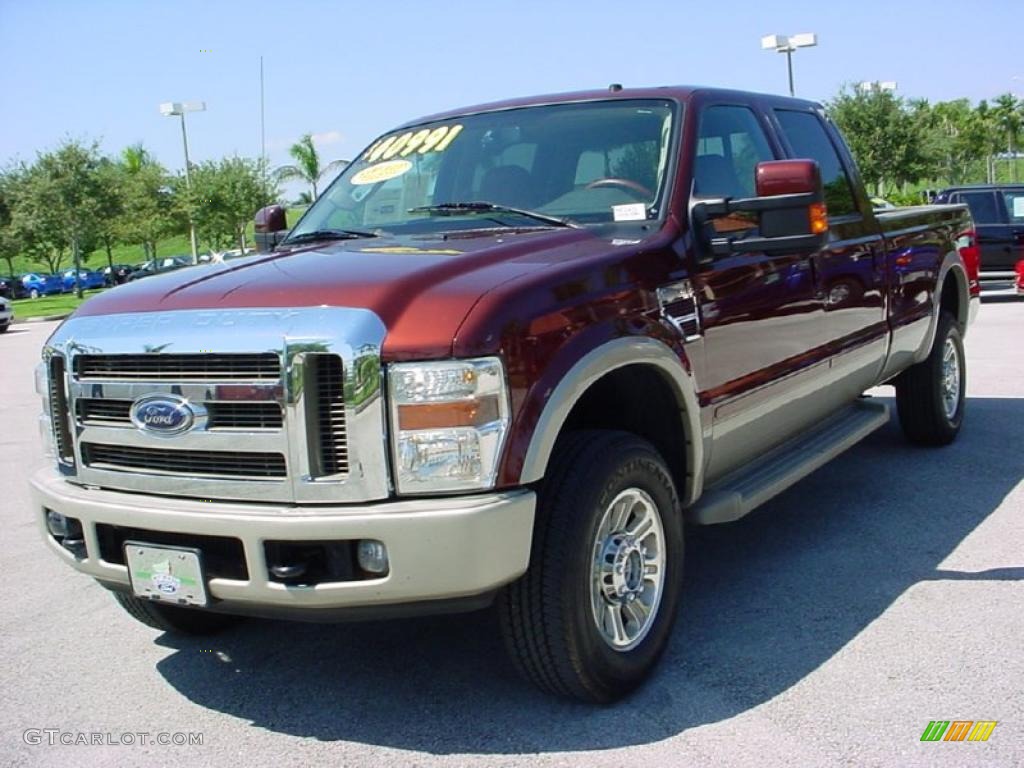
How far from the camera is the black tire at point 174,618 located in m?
3.98

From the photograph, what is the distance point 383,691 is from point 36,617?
180 centimetres

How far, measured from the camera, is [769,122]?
16.0 ft

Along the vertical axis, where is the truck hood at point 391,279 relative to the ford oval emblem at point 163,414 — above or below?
above

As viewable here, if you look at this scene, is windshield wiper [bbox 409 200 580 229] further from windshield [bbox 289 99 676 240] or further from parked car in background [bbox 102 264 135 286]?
parked car in background [bbox 102 264 135 286]

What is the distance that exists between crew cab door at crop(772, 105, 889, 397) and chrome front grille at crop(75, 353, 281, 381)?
2.62 metres

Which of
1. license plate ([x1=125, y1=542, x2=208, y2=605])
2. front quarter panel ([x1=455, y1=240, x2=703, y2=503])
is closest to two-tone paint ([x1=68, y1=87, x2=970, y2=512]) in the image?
front quarter panel ([x1=455, y1=240, x2=703, y2=503])

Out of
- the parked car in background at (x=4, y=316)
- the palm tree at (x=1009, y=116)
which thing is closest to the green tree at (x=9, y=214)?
the parked car in background at (x=4, y=316)

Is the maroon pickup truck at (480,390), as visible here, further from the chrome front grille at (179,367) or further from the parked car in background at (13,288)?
the parked car in background at (13,288)

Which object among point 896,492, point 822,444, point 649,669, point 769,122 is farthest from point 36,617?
point 896,492

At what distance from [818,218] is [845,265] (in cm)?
115

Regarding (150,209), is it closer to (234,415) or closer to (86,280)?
(86,280)

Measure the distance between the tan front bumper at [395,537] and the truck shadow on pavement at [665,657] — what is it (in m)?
0.55

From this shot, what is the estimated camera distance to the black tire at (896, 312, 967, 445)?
21.1ft

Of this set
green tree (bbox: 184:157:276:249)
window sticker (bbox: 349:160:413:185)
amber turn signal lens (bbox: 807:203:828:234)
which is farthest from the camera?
green tree (bbox: 184:157:276:249)
